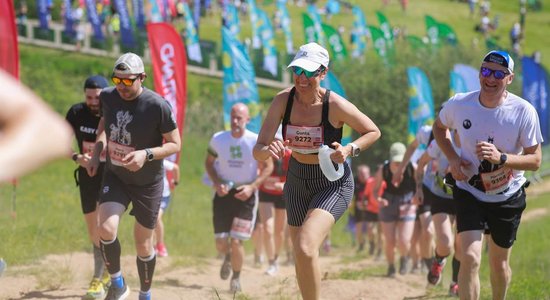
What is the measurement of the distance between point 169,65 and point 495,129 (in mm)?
8903

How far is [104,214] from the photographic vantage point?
7.82 metres

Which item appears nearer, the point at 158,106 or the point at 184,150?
the point at 158,106

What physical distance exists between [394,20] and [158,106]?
6480 centimetres

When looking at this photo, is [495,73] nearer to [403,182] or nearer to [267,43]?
[403,182]

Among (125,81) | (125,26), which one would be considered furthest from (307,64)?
(125,26)

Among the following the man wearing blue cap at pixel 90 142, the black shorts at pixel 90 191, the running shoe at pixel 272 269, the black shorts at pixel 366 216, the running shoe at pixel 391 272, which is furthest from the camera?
the black shorts at pixel 366 216

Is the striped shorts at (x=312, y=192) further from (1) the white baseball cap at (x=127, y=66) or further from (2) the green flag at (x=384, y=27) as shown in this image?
(2) the green flag at (x=384, y=27)

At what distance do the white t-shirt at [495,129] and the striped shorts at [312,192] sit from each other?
3.11 ft

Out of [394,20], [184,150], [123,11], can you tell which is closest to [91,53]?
[123,11]

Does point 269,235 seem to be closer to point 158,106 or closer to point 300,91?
point 158,106

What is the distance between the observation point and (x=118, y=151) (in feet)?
25.9

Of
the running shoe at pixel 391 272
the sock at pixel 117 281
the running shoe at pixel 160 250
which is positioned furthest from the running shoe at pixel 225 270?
the sock at pixel 117 281

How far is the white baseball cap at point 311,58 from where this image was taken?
684cm

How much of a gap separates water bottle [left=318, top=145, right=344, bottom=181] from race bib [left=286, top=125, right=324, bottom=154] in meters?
0.15
